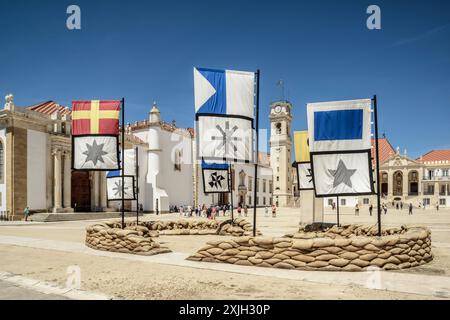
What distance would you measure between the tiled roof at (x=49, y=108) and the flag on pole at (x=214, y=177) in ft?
89.4

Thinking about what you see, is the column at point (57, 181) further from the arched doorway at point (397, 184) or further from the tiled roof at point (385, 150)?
the arched doorway at point (397, 184)

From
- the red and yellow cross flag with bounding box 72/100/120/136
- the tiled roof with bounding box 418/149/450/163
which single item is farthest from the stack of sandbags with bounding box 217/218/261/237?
the tiled roof with bounding box 418/149/450/163

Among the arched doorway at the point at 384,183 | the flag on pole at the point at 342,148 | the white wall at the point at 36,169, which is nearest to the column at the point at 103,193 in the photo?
the white wall at the point at 36,169

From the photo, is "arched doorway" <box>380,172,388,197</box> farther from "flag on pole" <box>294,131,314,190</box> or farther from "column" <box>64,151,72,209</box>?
"flag on pole" <box>294,131,314,190</box>

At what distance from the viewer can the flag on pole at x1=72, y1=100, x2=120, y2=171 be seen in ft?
→ 46.0

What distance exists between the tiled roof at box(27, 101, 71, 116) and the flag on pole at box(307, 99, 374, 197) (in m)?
35.2

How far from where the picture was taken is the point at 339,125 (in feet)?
37.7

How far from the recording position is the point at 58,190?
36.4 meters

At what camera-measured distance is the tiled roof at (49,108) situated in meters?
38.7

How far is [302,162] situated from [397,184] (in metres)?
75.5

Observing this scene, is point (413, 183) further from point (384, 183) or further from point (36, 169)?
point (36, 169)

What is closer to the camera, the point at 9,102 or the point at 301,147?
the point at 301,147

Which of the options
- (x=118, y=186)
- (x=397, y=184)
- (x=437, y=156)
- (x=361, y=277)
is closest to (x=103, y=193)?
(x=118, y=186)
